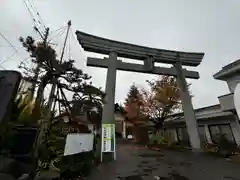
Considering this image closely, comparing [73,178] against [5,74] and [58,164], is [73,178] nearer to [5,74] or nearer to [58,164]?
[58,164]

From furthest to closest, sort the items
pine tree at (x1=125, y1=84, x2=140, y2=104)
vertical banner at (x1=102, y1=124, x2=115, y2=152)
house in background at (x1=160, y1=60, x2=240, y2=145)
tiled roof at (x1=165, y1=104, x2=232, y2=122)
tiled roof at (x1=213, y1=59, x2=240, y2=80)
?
pine tree at (x1=125, y1=84, x2=140, y2=104), tiled roof at (x1=165, y1=104, x2=232, y2=122), tiled roof at (x1=213, y1=59, x2=240, y2=80), house in background at (x1=160, y1=60, x2=240, y2=145), vertical banner at (x1=102, y1=124, x2=115, y2=152)

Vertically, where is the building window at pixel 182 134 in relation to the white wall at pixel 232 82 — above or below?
below

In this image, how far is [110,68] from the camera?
39.1 feet

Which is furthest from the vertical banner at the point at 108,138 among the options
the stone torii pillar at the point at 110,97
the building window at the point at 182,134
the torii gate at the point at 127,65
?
the building window at the point at 182,134

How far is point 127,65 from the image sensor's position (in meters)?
12.9

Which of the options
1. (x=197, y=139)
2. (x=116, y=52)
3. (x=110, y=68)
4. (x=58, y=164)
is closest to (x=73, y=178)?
(x=58, y=164)

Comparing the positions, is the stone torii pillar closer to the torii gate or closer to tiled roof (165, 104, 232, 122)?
the torii gate

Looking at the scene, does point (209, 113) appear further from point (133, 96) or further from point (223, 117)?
point (133, 96)

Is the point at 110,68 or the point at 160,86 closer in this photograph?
the point at 110,68

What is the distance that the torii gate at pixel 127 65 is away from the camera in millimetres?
10082

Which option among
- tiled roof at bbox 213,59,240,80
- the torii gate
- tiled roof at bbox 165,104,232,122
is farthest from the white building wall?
tiled roof at bbox 213,59,240,80

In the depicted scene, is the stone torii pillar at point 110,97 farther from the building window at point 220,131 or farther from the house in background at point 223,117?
the building window at point 220,131

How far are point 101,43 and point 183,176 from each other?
30.4 ft

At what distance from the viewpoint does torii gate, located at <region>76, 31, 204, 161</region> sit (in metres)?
10.1
